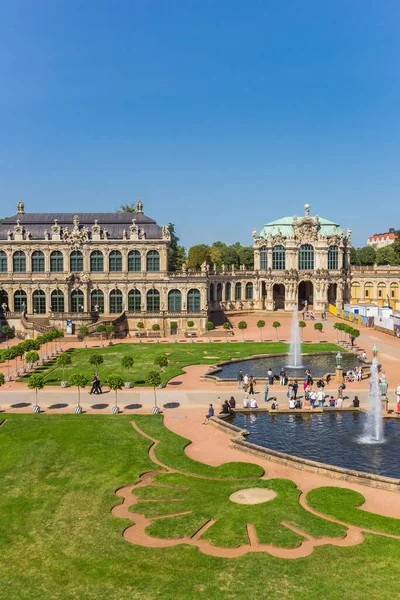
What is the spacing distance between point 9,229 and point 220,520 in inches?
3489

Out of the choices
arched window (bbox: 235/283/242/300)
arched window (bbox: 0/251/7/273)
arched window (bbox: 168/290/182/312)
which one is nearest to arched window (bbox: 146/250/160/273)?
arched window (bbox: 168/290/182/312)

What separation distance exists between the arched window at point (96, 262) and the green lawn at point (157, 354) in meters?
24.9

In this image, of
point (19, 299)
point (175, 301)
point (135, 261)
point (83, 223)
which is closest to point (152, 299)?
point (175, 301)

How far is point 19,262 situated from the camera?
104500 millimetres

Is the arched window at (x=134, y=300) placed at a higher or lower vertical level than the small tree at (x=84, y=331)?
higher

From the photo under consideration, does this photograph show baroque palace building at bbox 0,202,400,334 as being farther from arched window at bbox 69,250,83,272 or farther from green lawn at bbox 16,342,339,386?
green lawn at bbox 16,342,339,386

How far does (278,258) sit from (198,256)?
4354 centimetres

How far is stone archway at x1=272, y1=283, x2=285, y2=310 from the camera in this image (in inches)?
5123

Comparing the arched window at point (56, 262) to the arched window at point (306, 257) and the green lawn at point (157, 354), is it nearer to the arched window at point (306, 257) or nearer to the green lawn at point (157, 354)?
the green lawn at point (157, 354)

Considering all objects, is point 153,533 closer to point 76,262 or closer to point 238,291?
point 76,262

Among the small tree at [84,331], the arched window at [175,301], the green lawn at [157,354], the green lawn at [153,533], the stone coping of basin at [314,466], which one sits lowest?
the green lawn at [153,533]

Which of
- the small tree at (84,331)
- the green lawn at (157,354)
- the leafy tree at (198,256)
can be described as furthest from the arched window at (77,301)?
the leafy tree at (198,256)

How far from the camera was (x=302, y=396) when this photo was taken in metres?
52.8

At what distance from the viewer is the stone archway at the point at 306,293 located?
12925 cm
